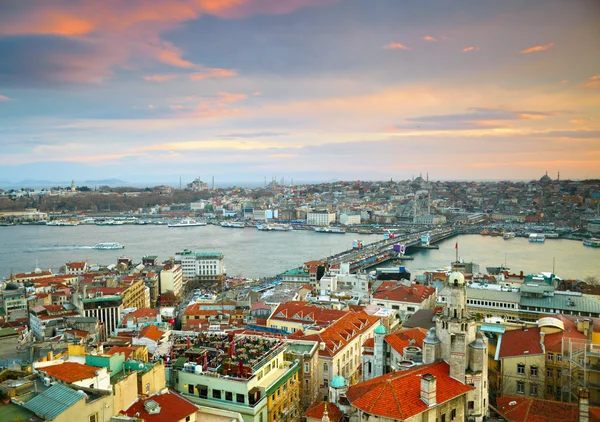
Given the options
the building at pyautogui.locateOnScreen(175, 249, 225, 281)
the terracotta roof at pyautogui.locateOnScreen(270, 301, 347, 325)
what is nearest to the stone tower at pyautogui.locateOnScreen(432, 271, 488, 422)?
the terracotta roof at pyautogui.locateOnScreen(270, 301, 347, 325)

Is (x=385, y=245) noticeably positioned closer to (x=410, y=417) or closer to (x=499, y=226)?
(x=499, y=226)

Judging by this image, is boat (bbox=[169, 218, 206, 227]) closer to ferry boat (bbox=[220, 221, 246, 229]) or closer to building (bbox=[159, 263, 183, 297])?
ferry boat (bbox=[220, 221, 246, 229])

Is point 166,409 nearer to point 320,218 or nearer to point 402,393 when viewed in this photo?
point 402,393

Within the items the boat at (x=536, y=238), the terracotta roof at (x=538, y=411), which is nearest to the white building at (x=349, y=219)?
the boat at (x=536, y=238)

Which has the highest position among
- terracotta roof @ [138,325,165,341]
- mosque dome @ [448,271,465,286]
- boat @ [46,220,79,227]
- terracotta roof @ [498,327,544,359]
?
mosque dome @ [448,271,465,286]

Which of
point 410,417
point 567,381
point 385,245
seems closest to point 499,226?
point 385,245

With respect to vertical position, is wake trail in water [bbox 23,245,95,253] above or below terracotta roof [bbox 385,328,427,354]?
below

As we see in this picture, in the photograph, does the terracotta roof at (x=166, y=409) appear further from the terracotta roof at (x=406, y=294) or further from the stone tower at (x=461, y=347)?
the terracotta roof at (x=406, y=294)
